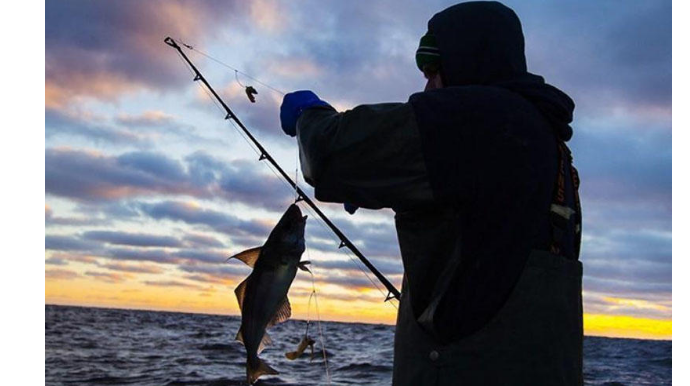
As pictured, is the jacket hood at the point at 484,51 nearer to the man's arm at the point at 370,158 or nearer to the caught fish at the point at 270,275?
the man's arm at the point at 370,158

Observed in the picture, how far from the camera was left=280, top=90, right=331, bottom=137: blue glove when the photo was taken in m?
3.45

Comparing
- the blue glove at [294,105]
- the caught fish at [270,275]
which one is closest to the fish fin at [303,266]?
the caught fish at [270,275]

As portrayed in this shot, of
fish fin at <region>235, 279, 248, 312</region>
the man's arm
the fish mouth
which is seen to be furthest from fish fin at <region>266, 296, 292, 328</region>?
the man's arm

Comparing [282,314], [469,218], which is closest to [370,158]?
[469,218]

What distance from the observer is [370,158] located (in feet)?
10.0

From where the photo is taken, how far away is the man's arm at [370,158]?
302cm

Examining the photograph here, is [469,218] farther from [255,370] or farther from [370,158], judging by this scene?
[255,370]

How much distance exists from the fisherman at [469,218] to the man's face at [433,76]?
500 mm

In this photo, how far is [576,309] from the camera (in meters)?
3.31
